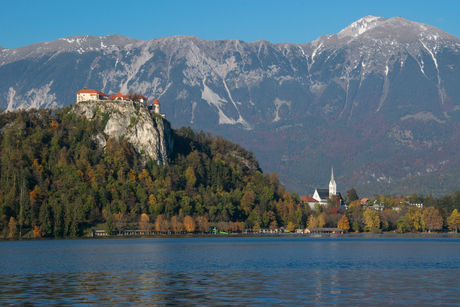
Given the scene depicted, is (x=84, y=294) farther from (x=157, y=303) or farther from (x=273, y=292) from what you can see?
(x=273, y=292)

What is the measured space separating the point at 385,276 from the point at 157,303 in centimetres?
3328

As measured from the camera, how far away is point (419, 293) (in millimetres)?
A: 58812

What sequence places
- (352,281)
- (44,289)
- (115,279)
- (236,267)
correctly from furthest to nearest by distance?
(236,267)
(115,279)
(352,281)
(44,289)

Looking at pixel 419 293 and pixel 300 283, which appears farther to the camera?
pixel 300 283

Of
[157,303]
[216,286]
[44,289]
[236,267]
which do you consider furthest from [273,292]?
[236,267]

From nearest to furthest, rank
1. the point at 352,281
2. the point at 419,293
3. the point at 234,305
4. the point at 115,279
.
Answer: the point at 234,305
the point at 419,293
the point at 352,281
the point at 115,279

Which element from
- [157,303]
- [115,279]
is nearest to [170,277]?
[115,279]

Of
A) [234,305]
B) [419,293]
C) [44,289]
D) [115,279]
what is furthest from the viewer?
[115,279]

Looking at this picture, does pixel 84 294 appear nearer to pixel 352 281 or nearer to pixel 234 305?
pixel 234 305

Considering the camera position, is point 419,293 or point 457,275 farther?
point 457,275

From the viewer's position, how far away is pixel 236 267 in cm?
9062

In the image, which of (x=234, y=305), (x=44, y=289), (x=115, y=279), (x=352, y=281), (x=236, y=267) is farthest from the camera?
(x=236, y=267)

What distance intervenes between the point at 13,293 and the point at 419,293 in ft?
133

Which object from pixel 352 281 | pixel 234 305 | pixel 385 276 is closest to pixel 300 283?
pixel 352 281
